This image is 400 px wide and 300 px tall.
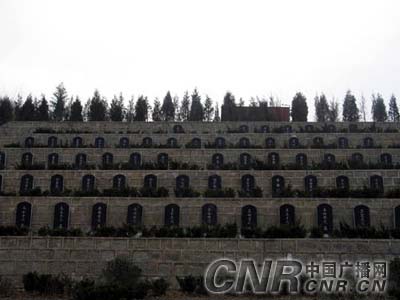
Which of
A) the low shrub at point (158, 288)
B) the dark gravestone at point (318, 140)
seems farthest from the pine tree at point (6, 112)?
the low shrub at point (158, 288)

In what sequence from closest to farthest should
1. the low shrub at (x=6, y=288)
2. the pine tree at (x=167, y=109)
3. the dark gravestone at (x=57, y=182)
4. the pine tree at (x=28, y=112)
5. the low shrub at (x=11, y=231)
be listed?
the low shrub at (x=6, y=288), the low shrub at (x=11, y=231), the dark gravestone at (x=57, y=182), the pine tree at (x=28, y=112), the pine tree at (x=167, y=109)

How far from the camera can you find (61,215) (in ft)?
79.5

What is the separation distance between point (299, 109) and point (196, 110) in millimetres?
9331

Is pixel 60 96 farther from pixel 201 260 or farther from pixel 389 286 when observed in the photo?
pixel 389 286

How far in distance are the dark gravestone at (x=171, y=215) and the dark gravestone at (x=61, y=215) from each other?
465cm

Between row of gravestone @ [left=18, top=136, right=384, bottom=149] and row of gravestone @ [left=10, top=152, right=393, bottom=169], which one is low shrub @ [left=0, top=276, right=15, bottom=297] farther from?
row of gravestone @ [left=18, top=136, right=384, bottom=149]

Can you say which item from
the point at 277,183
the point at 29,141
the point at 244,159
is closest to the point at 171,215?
the point at 277,183

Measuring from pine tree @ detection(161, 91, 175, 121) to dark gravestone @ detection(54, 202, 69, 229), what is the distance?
23.7 meters

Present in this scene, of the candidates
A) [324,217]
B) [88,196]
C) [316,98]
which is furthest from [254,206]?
[316,98]

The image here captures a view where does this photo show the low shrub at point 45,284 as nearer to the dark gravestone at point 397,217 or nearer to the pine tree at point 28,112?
the dark gravestone at point 397,217

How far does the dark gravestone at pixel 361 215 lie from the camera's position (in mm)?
23447

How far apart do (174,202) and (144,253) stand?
16.3ft

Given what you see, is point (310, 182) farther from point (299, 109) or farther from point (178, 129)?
point (299, 109)

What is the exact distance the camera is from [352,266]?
741 inches
